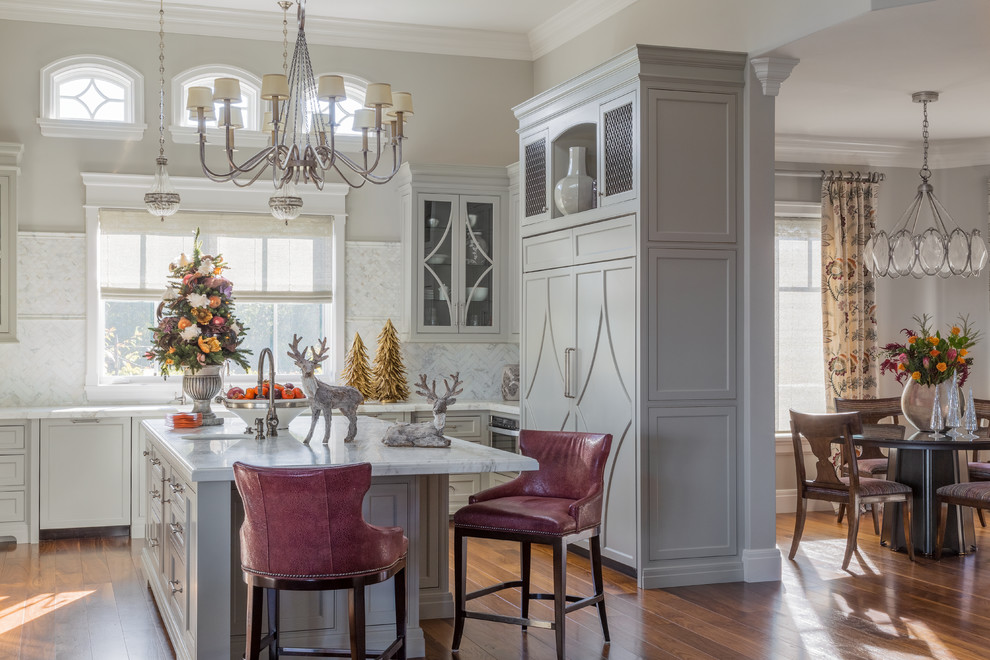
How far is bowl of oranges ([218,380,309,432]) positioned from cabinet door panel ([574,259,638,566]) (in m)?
1.72

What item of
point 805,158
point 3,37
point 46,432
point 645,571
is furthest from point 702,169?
point 3,37

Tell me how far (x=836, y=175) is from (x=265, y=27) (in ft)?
15.0

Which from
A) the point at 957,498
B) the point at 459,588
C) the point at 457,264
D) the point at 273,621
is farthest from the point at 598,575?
the point at 457,264

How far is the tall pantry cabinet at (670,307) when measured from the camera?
5129mm

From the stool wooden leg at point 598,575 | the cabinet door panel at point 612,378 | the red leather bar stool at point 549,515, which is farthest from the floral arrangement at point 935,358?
the stool wooden leg at point 598,575

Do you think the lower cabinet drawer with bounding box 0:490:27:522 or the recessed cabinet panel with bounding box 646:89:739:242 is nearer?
the recessed cabinet panel with bounding box 646:89:739:242

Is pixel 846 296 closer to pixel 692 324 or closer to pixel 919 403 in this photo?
pixel 919 403

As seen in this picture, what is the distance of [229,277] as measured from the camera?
7305 millimetres

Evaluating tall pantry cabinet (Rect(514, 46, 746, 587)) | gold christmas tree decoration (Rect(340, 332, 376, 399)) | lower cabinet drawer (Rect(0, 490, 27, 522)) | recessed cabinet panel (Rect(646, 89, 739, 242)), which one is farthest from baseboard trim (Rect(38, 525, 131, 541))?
recessed cabinet panel (Rect(646, 89, 739, 242))

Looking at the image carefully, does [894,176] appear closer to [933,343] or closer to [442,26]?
[933,343]

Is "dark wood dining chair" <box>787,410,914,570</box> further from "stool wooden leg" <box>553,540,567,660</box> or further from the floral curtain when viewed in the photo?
"stool wooden leg" <box>553,540,567,660</box>

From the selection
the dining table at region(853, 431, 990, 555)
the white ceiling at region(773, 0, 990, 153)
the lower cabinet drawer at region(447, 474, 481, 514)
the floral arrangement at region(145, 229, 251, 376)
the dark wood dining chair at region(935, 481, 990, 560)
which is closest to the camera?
the white ceiling at region(773, 0, 990, 153)

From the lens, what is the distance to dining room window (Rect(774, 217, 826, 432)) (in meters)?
7.93

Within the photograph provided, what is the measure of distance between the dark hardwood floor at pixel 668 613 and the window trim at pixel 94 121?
290cm
